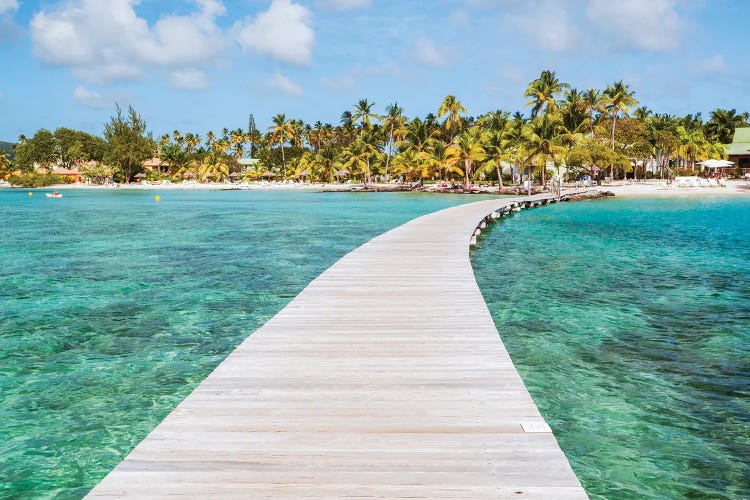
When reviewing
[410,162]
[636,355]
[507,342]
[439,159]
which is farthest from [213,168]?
[636,355]

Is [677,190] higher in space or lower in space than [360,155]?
lower

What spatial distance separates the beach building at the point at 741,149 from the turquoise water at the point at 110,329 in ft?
202

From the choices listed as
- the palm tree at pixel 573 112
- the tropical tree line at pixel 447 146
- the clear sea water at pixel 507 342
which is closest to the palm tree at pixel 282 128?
the tropical tree line at pixel 447 146

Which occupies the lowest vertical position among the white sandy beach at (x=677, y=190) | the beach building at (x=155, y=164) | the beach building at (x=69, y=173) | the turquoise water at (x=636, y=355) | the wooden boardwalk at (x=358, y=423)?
the turquoise water at (x=636, y=355)

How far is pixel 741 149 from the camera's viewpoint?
65250mm

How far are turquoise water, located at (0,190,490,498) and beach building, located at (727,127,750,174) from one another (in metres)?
61.5

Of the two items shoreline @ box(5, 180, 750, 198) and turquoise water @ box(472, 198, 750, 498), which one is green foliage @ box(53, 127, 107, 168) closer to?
shoreline @ box(5, 180, 750, 198)

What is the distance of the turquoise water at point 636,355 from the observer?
4.97 metres

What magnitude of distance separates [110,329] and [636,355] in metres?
8.14

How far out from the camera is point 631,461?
502 cm

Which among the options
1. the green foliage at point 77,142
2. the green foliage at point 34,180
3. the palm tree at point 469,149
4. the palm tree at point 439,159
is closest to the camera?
the palm tree at point 469,149

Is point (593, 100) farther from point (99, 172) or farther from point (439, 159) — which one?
point (99, 172)

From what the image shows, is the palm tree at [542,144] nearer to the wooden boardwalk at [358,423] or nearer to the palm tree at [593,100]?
the palm tree at [593,100]

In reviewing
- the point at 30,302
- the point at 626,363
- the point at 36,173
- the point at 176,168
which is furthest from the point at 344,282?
the point at 36,173
